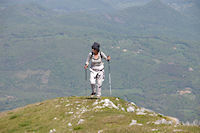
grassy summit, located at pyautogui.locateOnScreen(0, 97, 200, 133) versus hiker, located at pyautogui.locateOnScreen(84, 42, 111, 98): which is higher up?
hiker, located at pyautogui.locateOnScreen(84, 42, 111, 98)

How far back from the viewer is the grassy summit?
1977 cm

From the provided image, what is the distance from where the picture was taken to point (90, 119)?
23.5 meters

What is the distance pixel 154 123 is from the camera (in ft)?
67.5

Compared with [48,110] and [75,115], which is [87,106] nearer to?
[75,115]

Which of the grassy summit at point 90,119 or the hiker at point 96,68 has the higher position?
the hiker at point 96,68

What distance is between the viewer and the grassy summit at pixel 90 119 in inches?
778

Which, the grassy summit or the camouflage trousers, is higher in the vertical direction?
the camouflage trousers

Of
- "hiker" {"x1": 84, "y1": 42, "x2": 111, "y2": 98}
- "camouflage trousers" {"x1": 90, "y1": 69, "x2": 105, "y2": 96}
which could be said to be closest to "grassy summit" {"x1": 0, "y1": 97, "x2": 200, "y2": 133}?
"camouflage trousers" {"x1": 90, "y1": 69, "x2": 105, "y2": 96}

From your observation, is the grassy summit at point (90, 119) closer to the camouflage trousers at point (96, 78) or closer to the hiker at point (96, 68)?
the camouflage trousers at point (96, 78)

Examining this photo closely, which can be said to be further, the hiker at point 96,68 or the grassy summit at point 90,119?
the hiker at point 96,68

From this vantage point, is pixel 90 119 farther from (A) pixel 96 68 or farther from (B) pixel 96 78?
(A) pixel 96 68

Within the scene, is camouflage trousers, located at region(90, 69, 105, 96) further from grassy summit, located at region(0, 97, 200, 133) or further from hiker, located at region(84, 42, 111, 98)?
grassy summit, located at region(0, 97, 200, 133)

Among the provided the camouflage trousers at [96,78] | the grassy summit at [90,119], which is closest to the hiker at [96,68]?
the camouflage trousers at [96,78]

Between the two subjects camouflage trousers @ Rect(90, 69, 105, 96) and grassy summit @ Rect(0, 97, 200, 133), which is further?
camouflage trousers @ Rect(90, 69, 105, 96)
